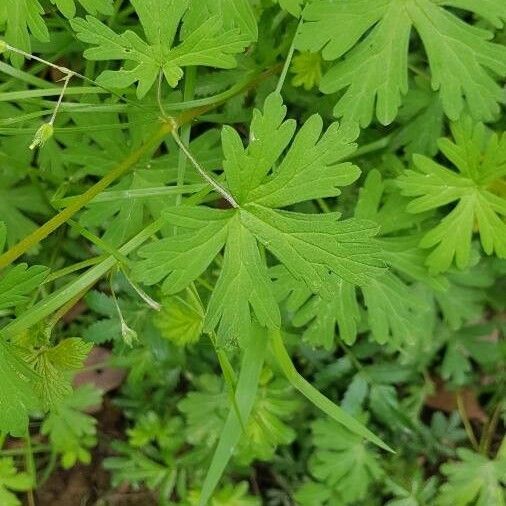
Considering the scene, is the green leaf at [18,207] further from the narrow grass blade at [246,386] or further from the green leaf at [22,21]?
the narrow grass blade at [246,386]

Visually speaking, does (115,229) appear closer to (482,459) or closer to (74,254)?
(74,254)

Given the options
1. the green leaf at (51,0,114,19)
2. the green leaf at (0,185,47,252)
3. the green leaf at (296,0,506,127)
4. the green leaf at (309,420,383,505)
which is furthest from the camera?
the green leaf at (309,420,383,505)

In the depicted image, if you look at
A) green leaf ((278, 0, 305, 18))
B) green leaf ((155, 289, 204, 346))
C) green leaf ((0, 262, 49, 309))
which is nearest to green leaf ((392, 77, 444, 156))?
green leaf ((278, 0, 305, 18))

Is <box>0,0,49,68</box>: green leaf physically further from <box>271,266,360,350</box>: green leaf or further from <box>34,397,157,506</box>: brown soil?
<box>34,397,157,506</box>: brown soil

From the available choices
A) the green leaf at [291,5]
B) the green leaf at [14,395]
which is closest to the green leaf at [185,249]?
the green leaf at [14,395]

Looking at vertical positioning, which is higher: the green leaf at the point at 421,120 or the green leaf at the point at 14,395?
the green leaf at the point at 421,120

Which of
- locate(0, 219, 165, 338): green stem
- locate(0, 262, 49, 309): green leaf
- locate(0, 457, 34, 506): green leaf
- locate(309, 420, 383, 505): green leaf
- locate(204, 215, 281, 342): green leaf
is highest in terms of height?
locate(204, 215, 281, 342): green leaf

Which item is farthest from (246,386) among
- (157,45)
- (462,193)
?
(157,45)

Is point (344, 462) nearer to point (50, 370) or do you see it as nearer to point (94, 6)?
point (50, 370)
